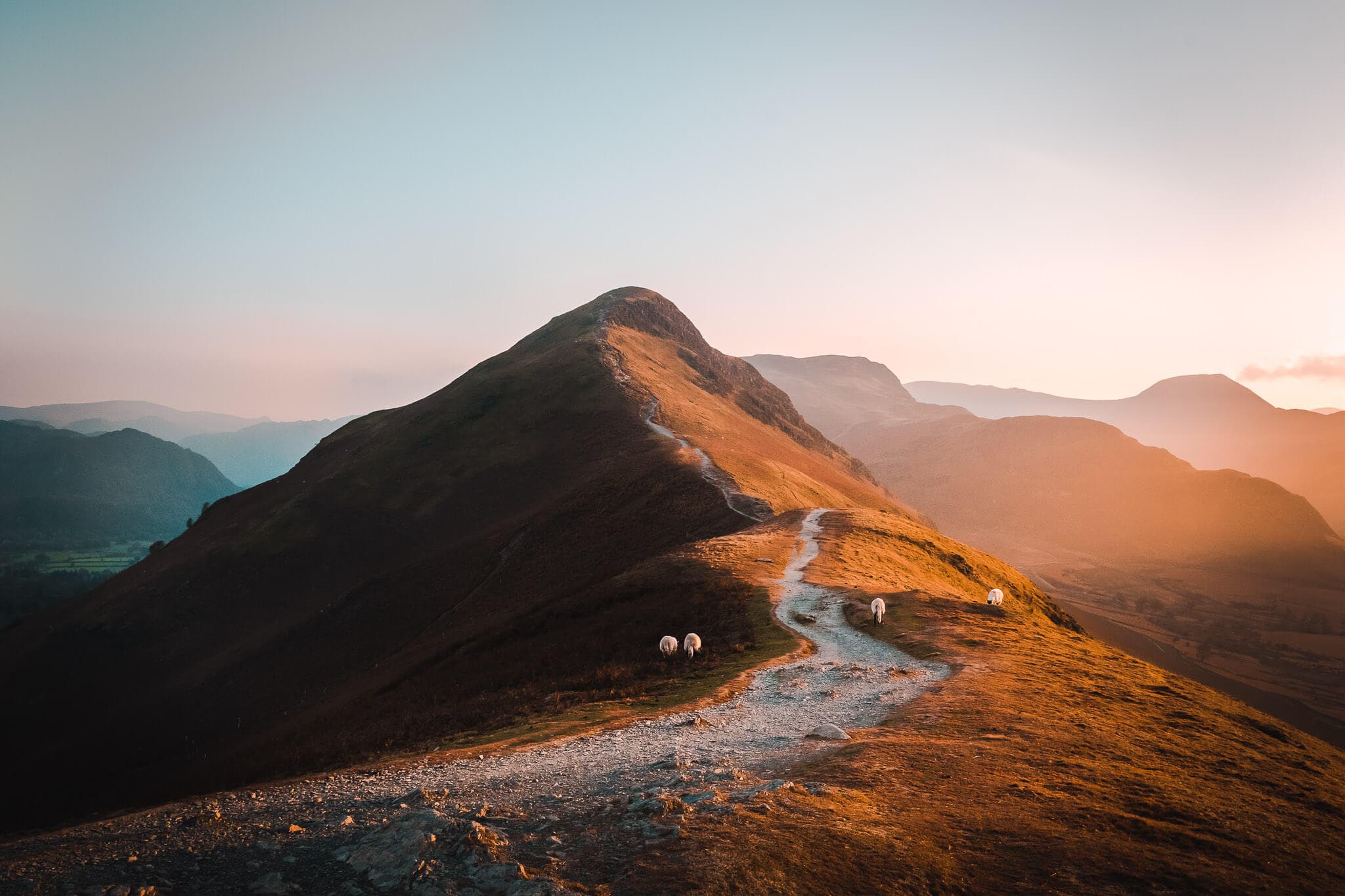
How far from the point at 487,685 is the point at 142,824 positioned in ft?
66.7

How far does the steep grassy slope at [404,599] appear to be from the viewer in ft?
120

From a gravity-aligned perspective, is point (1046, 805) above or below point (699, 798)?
below

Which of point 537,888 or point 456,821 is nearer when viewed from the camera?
point 537,888

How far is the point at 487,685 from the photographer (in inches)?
1347

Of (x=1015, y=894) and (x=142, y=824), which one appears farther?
(x=142, y=824)

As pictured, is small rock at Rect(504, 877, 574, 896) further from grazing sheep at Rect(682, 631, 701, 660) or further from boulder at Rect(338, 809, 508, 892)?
grazing sheep at Rect(682, 631, 701, 660)

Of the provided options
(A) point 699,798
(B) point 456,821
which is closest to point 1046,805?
(A) point 699,798

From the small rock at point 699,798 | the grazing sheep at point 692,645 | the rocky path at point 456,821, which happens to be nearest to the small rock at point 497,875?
the rocky path at point 456,821

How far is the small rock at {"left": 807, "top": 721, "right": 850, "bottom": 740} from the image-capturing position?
18766 mm

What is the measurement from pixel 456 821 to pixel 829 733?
1114cm

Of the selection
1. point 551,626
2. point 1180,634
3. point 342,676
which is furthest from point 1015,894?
point 1180,634

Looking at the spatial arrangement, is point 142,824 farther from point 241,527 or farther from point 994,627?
point 241,527

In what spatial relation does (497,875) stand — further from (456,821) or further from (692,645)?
A: (692,645)

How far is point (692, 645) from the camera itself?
101 ft
